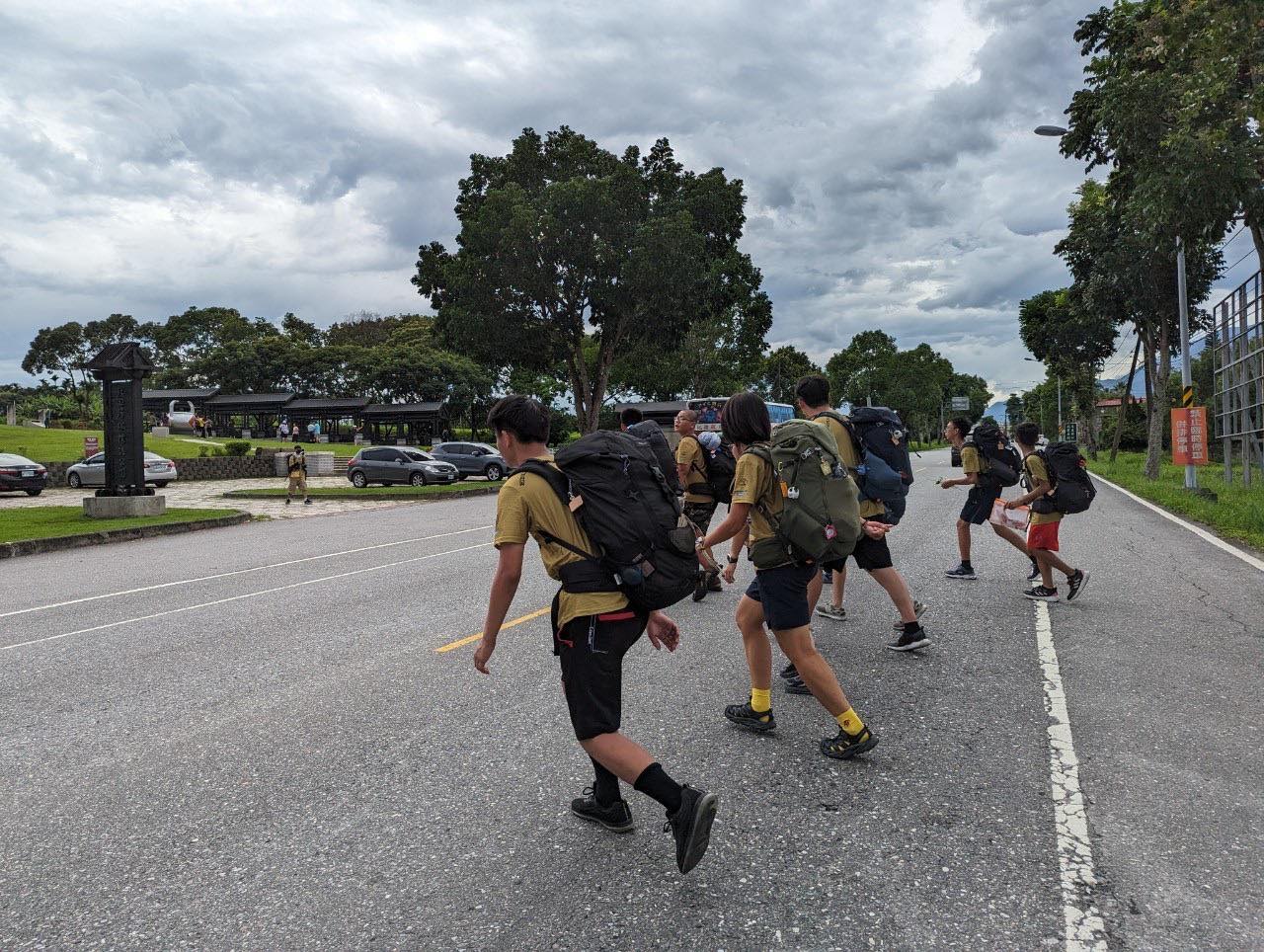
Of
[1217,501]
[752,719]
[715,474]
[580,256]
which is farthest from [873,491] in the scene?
[580,256]

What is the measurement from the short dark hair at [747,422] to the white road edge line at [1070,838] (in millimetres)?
1968

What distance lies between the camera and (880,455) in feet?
18.6

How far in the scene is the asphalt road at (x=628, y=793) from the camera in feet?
8.51

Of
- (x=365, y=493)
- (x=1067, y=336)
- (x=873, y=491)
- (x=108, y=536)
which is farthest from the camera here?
(x=1067, y=336)

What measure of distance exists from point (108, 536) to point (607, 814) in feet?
49.1

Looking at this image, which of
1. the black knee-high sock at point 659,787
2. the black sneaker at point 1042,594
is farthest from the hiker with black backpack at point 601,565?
the black sneaker at point 1042,594

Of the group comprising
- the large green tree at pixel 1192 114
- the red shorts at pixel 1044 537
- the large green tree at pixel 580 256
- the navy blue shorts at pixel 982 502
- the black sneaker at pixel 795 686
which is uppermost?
the large green tree at pixel 580 256

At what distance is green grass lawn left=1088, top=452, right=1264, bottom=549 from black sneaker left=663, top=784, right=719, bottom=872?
437 inches

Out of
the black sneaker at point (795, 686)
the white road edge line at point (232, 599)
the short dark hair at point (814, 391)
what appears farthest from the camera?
the white road edge line at point (232, 599)

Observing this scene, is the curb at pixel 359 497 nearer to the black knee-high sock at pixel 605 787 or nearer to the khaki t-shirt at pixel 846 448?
the khaki t-shirt at pixel 846 448

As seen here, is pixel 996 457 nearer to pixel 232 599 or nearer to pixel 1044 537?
pixel 1044 537

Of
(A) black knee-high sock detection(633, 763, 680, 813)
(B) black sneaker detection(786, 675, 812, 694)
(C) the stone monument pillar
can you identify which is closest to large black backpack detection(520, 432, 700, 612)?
(A) black knee-high sock detection(633, 763, 680, 813)

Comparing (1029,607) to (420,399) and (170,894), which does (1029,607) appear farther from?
(420,399)

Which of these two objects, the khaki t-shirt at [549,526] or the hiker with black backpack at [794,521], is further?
the hiker with black backpack at [794,521]
